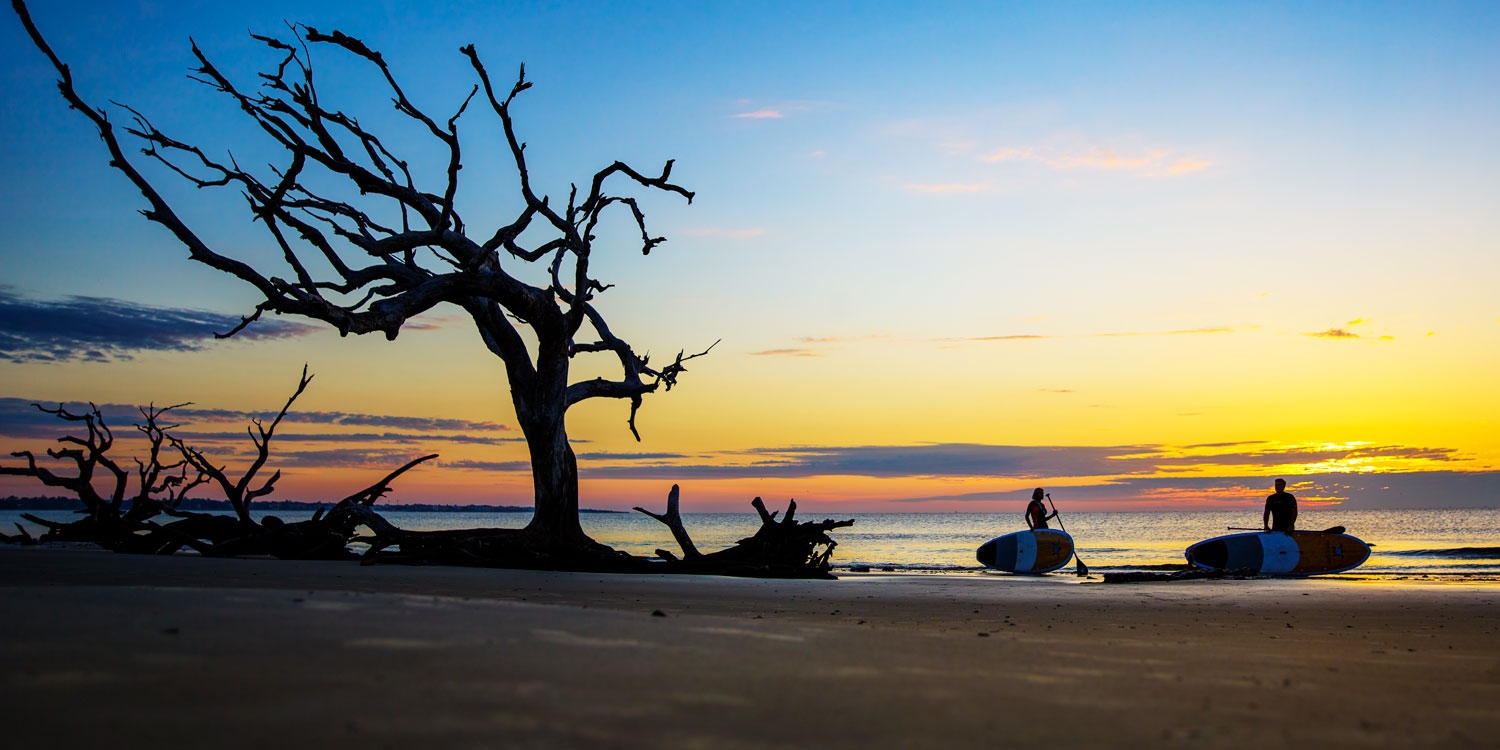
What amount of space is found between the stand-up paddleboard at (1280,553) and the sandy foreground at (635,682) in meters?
15.9

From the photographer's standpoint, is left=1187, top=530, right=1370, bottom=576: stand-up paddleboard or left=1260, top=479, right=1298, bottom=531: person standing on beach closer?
left=1187, top=530, right=1370, bottom=576: stand-up paddleboard

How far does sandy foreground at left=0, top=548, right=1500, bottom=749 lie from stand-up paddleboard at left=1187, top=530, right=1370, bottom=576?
1593 cm

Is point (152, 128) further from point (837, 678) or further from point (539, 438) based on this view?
point (837, 678)

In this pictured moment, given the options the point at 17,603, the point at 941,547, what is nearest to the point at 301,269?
the point at 17,603

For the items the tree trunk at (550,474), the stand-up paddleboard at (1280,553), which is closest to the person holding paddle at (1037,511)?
the stand-up paddleboard at (1280,553)

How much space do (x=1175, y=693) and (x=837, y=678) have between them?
1.23 meters

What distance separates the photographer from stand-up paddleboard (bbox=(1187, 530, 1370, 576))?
2022cm

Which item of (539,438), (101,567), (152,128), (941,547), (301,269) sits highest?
(152,128)

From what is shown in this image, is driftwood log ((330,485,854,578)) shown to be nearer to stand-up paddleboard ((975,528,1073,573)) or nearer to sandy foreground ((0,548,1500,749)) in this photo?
sandy foreground ((0,548,1500,749))

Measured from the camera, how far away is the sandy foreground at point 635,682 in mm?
2389

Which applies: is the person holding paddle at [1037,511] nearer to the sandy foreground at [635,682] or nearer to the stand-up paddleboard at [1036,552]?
the stand-up paddleboard at [1036,552]

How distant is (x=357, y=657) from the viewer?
306cm

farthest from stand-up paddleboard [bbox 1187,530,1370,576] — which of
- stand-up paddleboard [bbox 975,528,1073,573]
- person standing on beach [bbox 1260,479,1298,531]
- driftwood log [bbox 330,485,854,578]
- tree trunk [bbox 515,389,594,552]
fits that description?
tree trunk [bbox 515,389,594,552]

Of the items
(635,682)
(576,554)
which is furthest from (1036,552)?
(635,682)
